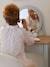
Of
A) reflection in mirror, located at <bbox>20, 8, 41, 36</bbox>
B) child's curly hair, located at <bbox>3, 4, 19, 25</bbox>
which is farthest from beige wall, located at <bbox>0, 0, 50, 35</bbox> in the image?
child's curly hair, located at <bbox>3, 4, 19, 25</bbox>

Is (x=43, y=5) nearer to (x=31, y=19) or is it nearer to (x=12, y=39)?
(x=31, y=19)

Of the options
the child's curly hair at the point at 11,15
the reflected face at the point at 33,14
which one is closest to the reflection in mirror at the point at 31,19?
the reflected face at the point at 33,14

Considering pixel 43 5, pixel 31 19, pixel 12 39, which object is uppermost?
pixel 43 5

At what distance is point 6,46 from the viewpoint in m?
1.64

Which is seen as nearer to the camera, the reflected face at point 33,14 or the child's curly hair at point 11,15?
the child's curly hair at point 11,15

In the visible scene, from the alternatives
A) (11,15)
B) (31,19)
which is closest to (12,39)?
(11,15)

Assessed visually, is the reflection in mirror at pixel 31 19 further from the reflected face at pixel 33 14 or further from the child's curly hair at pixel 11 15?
the child's curly hair at pixel 11 15

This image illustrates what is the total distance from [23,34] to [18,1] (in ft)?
2.67

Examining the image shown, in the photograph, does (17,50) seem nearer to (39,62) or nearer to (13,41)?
(13,41)

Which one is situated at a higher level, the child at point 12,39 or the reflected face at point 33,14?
the reflected face at point 33,14

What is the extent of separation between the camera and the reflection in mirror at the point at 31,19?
7.76 feet

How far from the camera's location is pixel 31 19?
2.37 m

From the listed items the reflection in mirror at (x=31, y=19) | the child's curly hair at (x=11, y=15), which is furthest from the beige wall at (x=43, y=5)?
the child's curly hair at (x=11, y=15)

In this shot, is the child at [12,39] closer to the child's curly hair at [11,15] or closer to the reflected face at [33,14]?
the child's curly hair at [11,15]
